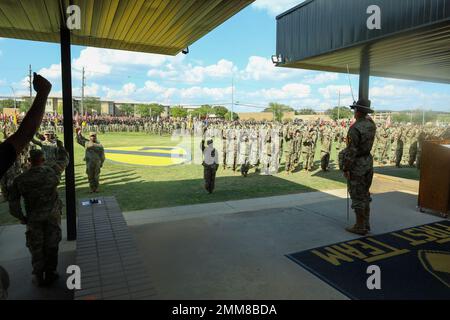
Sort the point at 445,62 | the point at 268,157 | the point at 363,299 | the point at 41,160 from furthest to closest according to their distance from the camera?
1. the point at 268,157
2. the point at 445,62
3. the point at 41,160
4. the point at 363,299

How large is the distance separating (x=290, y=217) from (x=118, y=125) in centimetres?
3449

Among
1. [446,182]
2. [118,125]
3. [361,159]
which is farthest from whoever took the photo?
[118,125]

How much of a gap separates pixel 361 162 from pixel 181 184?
5.77 meters

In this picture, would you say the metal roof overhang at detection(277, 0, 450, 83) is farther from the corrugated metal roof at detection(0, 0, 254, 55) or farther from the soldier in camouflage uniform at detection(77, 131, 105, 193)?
the soldier in camouflage uniform at detection(77, 131, 105, 193)

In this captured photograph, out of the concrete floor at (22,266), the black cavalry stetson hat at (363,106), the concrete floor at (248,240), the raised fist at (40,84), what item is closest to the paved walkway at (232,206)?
the concrete floor at (248,240)

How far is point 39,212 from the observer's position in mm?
3416

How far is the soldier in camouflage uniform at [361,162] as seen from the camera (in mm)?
5004

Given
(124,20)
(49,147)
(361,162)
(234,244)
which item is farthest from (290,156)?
(124,20)

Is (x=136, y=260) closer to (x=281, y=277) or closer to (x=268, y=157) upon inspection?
(x=281, y=277)

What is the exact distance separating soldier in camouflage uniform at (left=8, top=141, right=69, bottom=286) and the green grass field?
3.06 meters

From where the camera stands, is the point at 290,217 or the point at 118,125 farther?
the point at 118,125

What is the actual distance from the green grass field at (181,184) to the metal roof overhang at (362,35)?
12.1 feet
